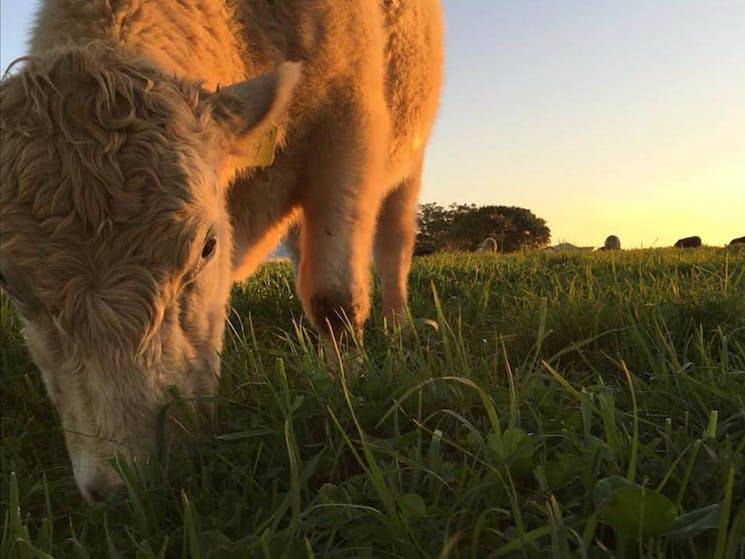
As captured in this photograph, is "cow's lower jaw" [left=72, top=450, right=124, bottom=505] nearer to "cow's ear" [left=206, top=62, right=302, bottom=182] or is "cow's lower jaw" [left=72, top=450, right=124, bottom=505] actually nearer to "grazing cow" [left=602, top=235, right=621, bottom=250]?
"cow's ear" [left=206, top=62, right=302, bottom=182]

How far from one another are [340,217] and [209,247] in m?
1.45

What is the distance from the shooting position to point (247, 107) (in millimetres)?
2539

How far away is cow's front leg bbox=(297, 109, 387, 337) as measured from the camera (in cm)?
357

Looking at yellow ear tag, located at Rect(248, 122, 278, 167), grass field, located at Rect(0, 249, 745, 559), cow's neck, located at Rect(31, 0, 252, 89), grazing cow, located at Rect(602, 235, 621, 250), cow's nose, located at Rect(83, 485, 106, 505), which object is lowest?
cow's nose, located at Rect(83, 485, 106, 505)

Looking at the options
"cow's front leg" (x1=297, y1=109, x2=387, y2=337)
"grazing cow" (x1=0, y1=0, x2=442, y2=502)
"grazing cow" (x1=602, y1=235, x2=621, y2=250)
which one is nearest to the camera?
"grazing cow" (x1=0, y1=0, x2=442, y2=502)

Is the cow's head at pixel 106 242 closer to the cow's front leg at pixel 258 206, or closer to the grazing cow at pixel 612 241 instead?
the cow's front leg at pixel 258 206

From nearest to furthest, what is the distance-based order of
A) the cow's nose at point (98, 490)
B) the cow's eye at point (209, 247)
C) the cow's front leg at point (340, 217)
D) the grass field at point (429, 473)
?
1. the grass field at point (429, 473)
2. the cow's nose at point (98, 490)
3. the cow's eye at point (209, 247)
4. the cow's front leg at point (340, 217)

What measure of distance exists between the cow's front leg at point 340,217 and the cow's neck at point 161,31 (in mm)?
648

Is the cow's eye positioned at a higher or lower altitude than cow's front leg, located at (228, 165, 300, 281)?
lower

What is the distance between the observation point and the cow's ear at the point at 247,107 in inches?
97.1

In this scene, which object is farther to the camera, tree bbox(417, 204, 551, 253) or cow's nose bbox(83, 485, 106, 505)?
tree bbox(417, 204, 551, 253)

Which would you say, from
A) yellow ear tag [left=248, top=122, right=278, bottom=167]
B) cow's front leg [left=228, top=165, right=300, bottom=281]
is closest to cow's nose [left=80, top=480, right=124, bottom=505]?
yellow ear tag [left=248, top=122, right=278, bottom=167]

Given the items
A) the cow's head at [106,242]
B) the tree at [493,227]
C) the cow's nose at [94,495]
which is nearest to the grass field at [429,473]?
the cow's nose at [94,495]

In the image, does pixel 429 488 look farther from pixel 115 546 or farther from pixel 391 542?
pixel 115 546
